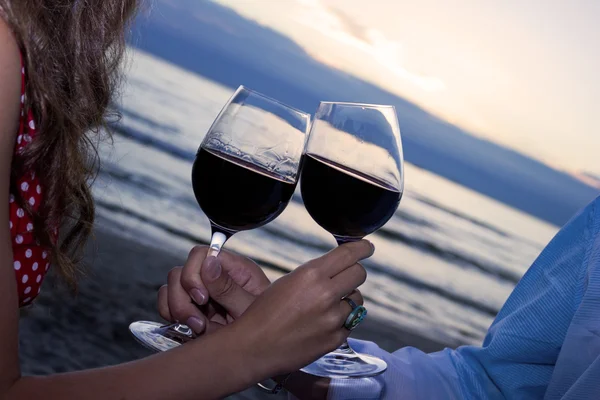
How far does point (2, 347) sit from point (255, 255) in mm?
6617

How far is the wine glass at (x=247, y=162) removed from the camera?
127 cm

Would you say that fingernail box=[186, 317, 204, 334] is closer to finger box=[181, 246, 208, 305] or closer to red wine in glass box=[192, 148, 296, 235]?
finger box=[181, 246, 208, 305]

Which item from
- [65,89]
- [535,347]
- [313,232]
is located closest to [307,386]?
[535,347]

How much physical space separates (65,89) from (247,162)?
0.60 meters

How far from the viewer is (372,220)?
1336 millimetres

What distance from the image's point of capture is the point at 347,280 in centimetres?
117

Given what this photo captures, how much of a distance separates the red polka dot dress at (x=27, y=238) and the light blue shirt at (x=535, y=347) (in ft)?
2.55

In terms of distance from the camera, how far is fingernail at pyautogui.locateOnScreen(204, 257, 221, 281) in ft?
4.42

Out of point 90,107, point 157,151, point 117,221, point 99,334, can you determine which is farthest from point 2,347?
point 157,151

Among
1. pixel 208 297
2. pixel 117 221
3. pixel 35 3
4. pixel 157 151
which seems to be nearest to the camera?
pixel 35 3

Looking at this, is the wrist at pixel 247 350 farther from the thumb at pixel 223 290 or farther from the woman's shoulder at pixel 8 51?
the woman's shoulder at pixel 8 51

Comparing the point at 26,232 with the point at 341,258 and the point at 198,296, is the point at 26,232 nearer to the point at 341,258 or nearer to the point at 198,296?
the point at 198,296

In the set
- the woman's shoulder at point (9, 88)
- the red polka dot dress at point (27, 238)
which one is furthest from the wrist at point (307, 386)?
the woman's shoulder at point (9, 88)

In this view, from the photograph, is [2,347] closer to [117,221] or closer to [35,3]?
[35,3]
